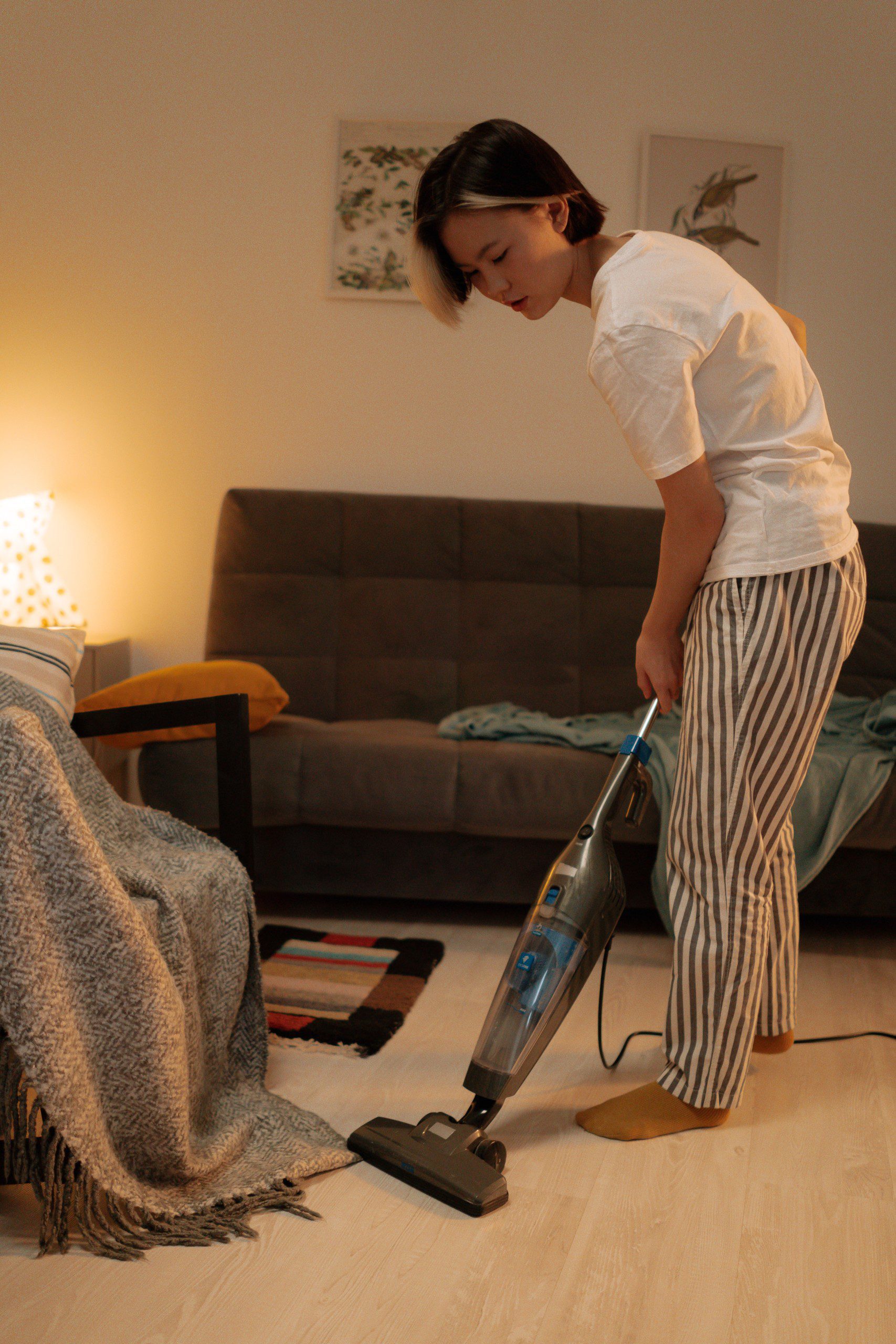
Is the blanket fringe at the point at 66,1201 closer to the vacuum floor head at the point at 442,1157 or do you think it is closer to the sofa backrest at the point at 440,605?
the vacuum floor head at the point at 442,1157

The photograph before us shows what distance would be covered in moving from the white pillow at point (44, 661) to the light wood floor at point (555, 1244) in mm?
626

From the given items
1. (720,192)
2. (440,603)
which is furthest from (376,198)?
(440,603)

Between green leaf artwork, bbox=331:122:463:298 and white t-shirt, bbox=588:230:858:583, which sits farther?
green leaf artwork, bbox=331:122:463:298

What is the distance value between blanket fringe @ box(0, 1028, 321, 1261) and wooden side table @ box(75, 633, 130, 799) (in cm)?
153

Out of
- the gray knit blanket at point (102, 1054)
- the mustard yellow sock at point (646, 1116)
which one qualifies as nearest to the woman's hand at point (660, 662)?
the mustard yellow sock at point (646, 1116)

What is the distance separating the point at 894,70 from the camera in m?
2.80

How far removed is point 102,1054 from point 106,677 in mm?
1775

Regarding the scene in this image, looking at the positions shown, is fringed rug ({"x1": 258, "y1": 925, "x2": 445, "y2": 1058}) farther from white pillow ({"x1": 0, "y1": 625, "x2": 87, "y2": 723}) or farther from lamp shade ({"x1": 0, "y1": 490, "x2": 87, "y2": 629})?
lamp shade ({"x1": 0, "y1": 490, "x2": 87, "y2": 629})

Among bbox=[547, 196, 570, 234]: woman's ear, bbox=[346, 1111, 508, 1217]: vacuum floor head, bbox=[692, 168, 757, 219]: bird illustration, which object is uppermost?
bbox=[692, 168, 757, 219]: bird illustration

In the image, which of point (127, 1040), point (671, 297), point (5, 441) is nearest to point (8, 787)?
point (127, 1040)

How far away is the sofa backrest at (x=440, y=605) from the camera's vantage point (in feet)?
8.65

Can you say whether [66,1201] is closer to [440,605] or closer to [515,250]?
[515,250]

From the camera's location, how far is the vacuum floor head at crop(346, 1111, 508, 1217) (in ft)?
3.82

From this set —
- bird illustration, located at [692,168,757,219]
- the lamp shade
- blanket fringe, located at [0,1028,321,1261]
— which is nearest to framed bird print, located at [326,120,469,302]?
bird illustration, located at [692,168,757,219]
